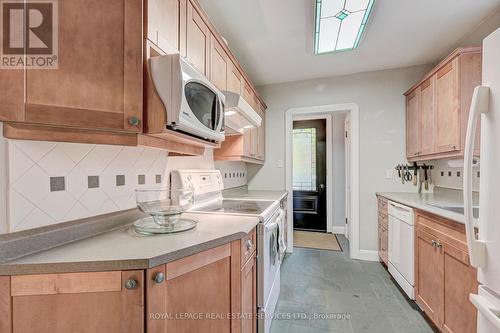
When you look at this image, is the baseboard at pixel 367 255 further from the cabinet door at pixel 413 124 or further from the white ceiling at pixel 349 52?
the white ceiling at pixel 349 52

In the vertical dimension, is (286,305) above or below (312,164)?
below

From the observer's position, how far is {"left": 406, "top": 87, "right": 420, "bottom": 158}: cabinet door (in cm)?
256

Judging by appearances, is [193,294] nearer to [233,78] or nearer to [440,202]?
[233,78]

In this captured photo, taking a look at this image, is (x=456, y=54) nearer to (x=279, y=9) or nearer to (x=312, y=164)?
(x=279, y=9)

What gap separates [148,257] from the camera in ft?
2.45

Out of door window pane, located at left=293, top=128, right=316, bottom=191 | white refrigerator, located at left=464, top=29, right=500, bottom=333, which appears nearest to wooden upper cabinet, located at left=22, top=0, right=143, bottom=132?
white refrigerator, located at left=464, top=29, right=500, bottom=333

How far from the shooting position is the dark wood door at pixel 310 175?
13.9 feet

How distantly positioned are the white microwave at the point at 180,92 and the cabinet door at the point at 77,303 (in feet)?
2.07

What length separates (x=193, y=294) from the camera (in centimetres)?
90

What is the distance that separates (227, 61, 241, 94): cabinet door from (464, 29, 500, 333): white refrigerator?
5.23ft

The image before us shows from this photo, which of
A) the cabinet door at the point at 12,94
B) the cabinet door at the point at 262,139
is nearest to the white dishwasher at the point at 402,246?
the cabinet door at the point at 262,139

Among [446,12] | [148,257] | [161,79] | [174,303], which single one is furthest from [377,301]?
[446,12]

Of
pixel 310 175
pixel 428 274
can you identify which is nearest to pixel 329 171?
pixel 310 175

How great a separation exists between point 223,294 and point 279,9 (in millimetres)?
2088
